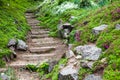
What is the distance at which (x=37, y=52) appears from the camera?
41.5ft

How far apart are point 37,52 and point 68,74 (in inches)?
208

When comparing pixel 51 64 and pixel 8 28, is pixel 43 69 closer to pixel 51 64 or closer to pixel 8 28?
pixel 51 64

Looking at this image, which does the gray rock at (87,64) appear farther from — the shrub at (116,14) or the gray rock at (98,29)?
the shrub at (116,14)

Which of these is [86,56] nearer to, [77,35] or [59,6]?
[77,35]

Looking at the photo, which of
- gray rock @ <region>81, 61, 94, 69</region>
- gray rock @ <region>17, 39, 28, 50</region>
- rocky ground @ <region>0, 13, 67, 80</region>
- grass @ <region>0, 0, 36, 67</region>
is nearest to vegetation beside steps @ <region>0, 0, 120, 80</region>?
grass @ <region>0, 0, 36, 67</region>

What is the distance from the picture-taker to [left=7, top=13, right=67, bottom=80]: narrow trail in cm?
1044

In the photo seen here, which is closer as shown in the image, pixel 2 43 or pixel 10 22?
pixel 2 43

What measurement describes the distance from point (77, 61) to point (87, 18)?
4.30 metres

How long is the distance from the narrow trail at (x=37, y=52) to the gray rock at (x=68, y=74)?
1999mm

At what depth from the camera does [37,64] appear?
10.9 metres

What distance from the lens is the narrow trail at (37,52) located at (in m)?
10.4

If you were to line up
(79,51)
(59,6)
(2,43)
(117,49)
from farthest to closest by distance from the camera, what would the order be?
1. (59,6)
2. (2,43)
3. (79,51)
4. (117,49)

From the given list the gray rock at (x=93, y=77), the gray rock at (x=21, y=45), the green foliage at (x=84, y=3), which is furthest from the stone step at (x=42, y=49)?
the gray rock at (x=93, y=77)

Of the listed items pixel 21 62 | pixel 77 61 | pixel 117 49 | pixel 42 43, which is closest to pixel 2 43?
pixel 21 62
